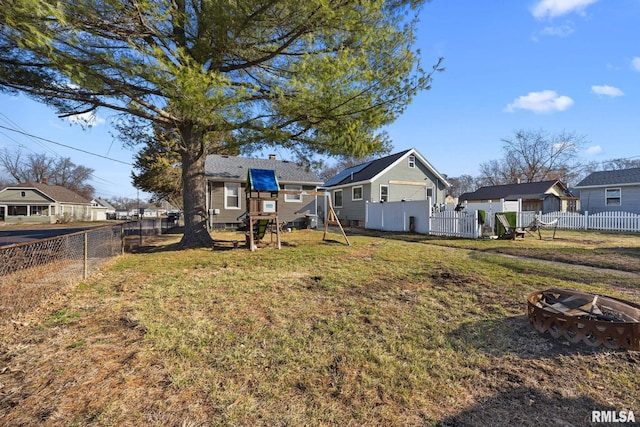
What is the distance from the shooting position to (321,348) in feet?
9.58

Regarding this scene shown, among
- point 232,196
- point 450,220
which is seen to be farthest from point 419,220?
point 232,196

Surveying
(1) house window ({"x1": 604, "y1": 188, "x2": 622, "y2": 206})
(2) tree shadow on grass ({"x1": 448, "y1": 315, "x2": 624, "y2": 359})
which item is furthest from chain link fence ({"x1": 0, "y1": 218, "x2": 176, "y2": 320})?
(1) house window ({"x1": 604, "y1": 188, "x2": 622, "y2": 206})

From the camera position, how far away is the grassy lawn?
207 cm

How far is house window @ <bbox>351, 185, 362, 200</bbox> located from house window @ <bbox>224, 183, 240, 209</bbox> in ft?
26.6

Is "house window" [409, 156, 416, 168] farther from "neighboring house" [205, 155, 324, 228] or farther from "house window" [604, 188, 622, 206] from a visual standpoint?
"house window" [604, 188, 622, 206]

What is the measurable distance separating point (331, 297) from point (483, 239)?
9578mm

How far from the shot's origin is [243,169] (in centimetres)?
1728

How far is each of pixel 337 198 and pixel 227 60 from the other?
1528 centimetres

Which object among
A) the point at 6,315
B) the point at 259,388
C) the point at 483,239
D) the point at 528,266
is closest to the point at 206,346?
the point at 259,388

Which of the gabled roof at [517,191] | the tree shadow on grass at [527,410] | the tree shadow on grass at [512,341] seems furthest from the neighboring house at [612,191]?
the tree shadow on grass at [527,410]

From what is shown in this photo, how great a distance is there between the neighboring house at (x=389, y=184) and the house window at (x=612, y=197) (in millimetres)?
11506

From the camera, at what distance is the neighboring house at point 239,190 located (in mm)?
15945

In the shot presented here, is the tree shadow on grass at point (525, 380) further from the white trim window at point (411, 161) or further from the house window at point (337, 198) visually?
the house window at point (337, 198)

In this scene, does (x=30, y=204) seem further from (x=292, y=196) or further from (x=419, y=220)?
(x=419, y=220)
